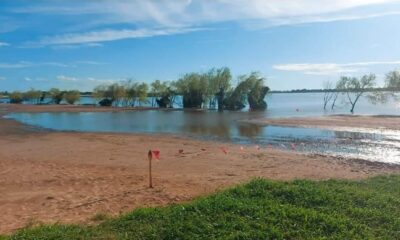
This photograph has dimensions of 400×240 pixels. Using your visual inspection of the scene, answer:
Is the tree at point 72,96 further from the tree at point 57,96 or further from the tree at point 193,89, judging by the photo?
the tree at point 193,89

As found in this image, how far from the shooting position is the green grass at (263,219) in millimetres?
6730

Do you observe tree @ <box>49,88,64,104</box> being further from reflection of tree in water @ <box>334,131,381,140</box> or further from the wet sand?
reflection of tree in water @ <box>334,131,381,140</box>

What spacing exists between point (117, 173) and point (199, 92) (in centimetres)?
6881

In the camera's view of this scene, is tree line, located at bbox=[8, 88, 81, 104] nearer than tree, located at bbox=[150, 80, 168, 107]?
No

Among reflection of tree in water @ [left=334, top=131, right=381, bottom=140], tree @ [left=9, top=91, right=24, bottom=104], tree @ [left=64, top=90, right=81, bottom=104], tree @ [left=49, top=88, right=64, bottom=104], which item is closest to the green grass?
reflection of tree in water @ [left=334, top=131, right=381, bottom=140]

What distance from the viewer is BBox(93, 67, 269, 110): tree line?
3066 inches

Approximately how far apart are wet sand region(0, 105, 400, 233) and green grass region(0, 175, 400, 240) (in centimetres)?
139

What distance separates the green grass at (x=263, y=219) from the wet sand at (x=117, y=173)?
1.39 metres

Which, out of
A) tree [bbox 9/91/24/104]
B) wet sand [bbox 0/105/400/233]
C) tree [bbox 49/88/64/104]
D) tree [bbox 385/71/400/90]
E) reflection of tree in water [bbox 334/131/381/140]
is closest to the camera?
wet sand [bbox 0/105/400/233]

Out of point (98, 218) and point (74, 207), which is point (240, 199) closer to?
point (98, 218)

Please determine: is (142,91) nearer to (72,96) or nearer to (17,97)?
(72,96)

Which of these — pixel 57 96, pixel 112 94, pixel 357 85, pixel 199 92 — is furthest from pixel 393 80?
pixel 57 96

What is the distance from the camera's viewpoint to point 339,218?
7.28 metres

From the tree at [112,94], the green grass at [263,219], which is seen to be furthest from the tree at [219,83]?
the green grass at [263,219]
